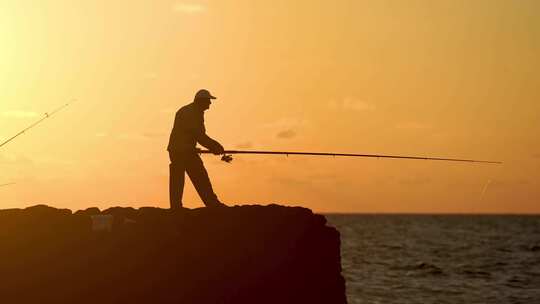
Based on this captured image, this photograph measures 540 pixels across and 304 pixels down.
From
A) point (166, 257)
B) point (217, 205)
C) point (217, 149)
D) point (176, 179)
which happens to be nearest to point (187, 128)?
point (217, 149)

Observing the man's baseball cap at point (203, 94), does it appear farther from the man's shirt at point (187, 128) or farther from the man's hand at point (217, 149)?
the man's hand at point (217, 149)

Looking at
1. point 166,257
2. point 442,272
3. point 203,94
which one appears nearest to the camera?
point 166,257

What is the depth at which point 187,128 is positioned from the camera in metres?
15.0

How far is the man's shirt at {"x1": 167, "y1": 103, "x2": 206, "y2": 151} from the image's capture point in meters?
14.9

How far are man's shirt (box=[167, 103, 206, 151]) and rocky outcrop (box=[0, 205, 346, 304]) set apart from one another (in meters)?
1.02

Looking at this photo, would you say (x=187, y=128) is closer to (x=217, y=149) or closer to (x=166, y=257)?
(x=217, y=149)

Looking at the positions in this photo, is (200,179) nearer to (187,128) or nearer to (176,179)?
(176,179)

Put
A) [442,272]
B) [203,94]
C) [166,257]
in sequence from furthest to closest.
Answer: [442,272], [203,94], [166,257]

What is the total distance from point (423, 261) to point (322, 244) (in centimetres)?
4579

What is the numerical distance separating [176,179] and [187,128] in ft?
2.37

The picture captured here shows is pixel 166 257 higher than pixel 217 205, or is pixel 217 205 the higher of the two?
pixel 217 205

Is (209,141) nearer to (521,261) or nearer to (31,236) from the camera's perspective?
(31,236)

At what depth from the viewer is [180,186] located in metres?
15.1

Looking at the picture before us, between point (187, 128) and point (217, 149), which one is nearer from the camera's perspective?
point (187, 128)
